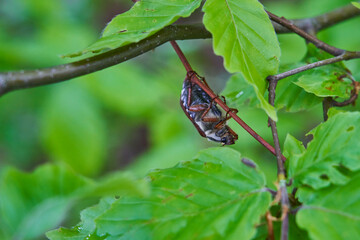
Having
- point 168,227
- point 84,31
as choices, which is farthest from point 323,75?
point 84,31

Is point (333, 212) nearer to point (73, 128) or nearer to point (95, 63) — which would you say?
point (95, 63)

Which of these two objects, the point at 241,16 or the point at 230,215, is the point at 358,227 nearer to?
the point at 230,215

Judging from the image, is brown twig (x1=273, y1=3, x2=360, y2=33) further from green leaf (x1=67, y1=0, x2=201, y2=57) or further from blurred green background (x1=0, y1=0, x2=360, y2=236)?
blurred green background (x1=0, y1=0, x2=360, y2=236)

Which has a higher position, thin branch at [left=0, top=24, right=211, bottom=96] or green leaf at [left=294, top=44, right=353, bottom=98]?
thin branch at [left=0, top=24, right=211, bottom=96]

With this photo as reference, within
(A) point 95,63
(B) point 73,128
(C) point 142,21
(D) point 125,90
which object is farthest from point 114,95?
(C) point 142,21

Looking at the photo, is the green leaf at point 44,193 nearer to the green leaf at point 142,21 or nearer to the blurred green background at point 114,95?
the green leaf at point 142,21

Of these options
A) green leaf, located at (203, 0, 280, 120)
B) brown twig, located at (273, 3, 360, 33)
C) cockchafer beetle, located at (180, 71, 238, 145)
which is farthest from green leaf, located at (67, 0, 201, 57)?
brown twig, located at (273, 3, 360, 33)

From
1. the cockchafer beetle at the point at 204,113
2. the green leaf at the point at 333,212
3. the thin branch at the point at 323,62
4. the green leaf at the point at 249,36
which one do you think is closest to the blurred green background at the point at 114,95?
the cockchafer beetle at the point at 204,113
